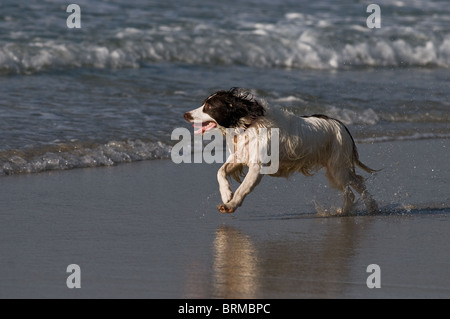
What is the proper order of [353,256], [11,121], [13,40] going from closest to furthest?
[353,256], [11,121], [13,40]

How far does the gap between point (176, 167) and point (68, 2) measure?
33.3 feet

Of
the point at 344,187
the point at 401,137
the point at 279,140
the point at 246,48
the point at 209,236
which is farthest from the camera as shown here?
the point at 246,48

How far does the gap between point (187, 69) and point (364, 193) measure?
773 centimetres

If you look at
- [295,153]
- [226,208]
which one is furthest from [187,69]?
[226,208]

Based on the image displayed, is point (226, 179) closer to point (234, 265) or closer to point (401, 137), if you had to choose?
point (234, 265)

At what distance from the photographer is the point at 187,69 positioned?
1458cm

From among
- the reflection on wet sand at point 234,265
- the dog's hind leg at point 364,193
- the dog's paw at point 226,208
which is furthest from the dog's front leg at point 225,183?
the dog's hind leg at point 364,193

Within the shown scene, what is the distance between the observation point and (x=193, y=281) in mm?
5125

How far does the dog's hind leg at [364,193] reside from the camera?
7277 mm

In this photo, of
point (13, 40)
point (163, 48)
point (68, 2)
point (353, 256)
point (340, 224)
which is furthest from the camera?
point (68, 2)

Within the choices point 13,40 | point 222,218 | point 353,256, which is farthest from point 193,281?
point 13,40

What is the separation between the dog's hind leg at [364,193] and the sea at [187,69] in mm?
2256
